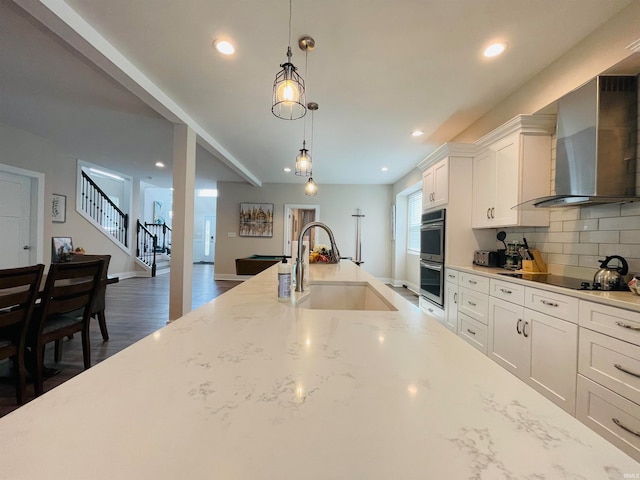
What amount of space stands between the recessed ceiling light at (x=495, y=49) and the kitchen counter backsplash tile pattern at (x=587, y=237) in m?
0.91

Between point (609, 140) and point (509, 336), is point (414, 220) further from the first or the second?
point (609, 140)

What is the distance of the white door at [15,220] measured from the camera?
4.18 meters

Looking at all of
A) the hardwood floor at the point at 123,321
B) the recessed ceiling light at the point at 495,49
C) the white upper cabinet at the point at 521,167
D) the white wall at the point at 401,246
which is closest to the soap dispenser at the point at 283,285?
the hardwood floor at the point at 123,321

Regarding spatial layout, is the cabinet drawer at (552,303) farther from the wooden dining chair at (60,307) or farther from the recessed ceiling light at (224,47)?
the wooden dining chair at (60,307)

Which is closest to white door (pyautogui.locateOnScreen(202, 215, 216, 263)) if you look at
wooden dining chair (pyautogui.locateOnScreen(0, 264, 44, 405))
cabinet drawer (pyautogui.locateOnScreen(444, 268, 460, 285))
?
wooden dining chair (pyautogui.locateOnScreen(0, 264, 44, 405))

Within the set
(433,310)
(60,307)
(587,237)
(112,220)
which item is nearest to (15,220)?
(112,220)

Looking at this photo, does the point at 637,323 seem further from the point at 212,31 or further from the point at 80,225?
the point at 80,225

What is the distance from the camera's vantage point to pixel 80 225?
19.0ft

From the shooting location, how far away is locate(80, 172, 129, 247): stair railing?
6242 millimetres

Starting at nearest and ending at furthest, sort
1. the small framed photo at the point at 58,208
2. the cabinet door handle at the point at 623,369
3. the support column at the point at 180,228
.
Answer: the cabinet door handle at the point at 623,369, the support column at the point at 180,228, the small framed photo at the point at 58,208

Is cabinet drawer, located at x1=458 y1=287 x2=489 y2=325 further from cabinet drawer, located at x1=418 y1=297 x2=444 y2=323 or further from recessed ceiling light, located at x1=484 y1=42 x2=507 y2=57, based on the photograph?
recessed ceiling light, located at x1=484 y1=42 x2=507 y2=57

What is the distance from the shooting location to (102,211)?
6906 mm

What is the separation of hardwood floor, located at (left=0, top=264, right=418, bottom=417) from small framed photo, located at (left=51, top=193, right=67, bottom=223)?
1.61 m

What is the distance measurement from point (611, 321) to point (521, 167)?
1528mm
